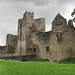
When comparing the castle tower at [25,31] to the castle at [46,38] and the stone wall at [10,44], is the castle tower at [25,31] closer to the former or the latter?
the castle at [46,38]

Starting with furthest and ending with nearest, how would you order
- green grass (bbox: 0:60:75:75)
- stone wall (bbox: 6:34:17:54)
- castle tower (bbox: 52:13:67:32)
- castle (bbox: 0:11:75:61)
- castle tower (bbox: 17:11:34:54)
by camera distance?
1. stone wall (bbox: 6:34:17:54)
2. castle tower (bbox: 17:11:34:54)
3. castle tower (bbox: 52:13:67:32)
4. castle (bbox: 0:11:75:61)
5. green grass (bbox: 0:60:75:75)

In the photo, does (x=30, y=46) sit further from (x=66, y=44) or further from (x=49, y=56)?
(x=66, y=44)

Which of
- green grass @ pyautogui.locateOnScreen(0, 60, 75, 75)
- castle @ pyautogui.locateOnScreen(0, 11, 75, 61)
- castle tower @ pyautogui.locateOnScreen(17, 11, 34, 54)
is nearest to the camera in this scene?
green grass @ pyautogui.locateOnScreen(0, 60, 75, 75)

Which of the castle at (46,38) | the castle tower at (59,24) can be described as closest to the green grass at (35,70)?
the castle at (46,38)

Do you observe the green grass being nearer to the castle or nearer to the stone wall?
the castle

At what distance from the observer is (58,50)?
120 ft

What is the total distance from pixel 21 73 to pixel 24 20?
35.6 m

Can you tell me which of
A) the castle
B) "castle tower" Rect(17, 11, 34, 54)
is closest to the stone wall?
the castle

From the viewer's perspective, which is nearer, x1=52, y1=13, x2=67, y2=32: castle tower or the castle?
the castle

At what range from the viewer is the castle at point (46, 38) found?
35.4 metres

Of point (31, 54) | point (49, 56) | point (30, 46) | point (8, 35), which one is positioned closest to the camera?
point (49, 56)

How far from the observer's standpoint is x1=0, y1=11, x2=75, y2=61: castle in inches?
1395

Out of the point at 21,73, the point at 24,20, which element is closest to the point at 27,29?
the point at 24,20

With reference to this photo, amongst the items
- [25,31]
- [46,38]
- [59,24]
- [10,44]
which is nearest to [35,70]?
[59,24]
